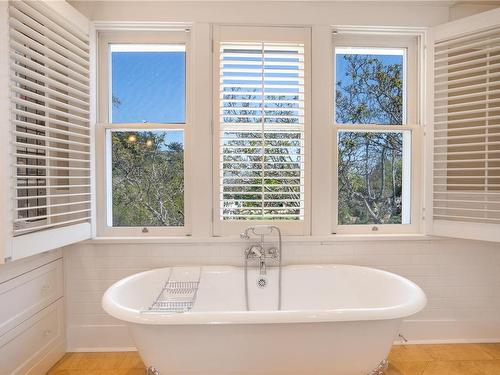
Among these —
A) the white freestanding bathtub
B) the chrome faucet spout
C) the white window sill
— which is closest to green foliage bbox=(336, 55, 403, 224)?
the white window sill

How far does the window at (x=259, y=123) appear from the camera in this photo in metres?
2.37

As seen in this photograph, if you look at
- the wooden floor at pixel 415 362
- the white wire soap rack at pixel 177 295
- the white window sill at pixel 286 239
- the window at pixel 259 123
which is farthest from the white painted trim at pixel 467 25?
the white wire soap rack at pixel 177 295

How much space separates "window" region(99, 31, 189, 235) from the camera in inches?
96.9

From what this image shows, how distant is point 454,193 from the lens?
2348 millimetres

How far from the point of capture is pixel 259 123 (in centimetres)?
238

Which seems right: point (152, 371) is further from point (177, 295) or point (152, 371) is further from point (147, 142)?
point (147, 142)

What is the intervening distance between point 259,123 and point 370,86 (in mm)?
981

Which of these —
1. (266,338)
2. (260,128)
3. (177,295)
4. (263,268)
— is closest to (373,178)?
(260,128)

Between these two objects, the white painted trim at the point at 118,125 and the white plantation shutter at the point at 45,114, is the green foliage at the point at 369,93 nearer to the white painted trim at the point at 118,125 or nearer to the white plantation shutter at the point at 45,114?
the white painted trim at the point at 118,125

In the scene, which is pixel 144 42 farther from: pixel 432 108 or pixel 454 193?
pixel 454 193

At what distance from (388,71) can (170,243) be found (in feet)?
7.23

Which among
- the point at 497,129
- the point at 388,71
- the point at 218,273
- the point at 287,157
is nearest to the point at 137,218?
the point at 218,273

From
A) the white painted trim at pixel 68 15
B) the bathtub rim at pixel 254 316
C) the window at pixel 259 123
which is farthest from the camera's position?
the window at pixel 259 123

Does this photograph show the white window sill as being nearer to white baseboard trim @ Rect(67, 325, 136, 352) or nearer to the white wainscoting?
the white wainscoting
